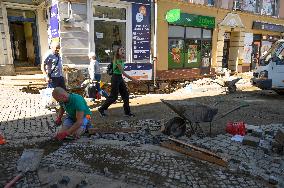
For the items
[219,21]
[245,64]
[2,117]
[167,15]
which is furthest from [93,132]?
[245,64]

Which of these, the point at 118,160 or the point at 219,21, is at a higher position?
the point at 219,21

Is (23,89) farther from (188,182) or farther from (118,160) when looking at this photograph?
(188,182)

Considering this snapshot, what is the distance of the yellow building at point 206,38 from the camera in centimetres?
1565

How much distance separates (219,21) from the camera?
61.6 feet

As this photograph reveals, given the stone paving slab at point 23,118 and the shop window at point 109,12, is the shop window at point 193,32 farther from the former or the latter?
the stone paving slab at point 23,118

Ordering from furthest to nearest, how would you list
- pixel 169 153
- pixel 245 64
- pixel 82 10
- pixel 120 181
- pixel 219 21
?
pixel 245 64
pixel 219 21
pixel 82 10
pixel 169 153
pixel 120 181

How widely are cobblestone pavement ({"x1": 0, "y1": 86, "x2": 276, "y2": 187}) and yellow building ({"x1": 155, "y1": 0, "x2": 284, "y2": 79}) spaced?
1063cm

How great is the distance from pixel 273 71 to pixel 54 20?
985cm

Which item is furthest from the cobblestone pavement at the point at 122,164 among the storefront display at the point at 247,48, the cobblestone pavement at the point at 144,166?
the storefront display at the point at 247,48

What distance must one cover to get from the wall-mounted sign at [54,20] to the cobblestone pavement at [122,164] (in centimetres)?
743

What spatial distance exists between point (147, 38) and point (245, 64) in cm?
1057

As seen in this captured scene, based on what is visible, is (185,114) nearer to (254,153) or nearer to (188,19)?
(254,153)

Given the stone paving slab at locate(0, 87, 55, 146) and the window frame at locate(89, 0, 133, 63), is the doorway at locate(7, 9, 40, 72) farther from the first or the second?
the stone paving slab at locate(0, 87, 55, 146)

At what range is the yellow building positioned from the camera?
1565cm
